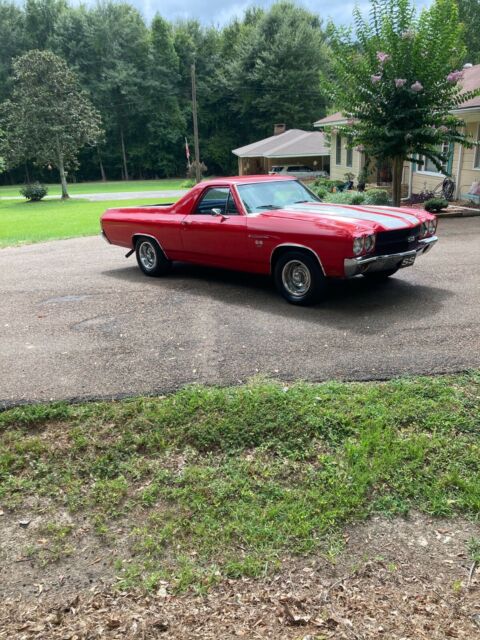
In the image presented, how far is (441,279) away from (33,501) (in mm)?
6163

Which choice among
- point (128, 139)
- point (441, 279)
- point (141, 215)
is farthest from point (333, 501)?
point (128, 139)

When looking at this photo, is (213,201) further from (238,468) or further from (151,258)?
(238,468)

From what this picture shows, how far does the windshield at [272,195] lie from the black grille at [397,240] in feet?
5.19

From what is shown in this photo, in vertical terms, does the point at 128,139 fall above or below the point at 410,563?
above

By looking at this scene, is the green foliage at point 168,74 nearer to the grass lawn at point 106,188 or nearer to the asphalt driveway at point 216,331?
the grass lawn at point 106,188

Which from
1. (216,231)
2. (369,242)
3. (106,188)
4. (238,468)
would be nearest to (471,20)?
(106,188)

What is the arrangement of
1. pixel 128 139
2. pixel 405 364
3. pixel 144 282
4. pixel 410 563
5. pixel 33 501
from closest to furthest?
pixel 410 563
pixel 33 501
pixel 405 364
pixel 144 282
pixel 128 139

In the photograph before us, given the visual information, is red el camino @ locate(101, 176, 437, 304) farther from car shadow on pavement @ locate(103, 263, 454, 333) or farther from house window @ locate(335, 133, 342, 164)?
house window @ locate(335, 133, 342, 164)

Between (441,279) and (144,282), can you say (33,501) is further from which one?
(441,279)

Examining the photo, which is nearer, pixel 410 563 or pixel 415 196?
pixel 410 563

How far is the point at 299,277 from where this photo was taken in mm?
6457

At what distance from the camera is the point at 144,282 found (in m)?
8.23

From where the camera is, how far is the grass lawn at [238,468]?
2.77 meters

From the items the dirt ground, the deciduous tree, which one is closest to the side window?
the dirt ground
